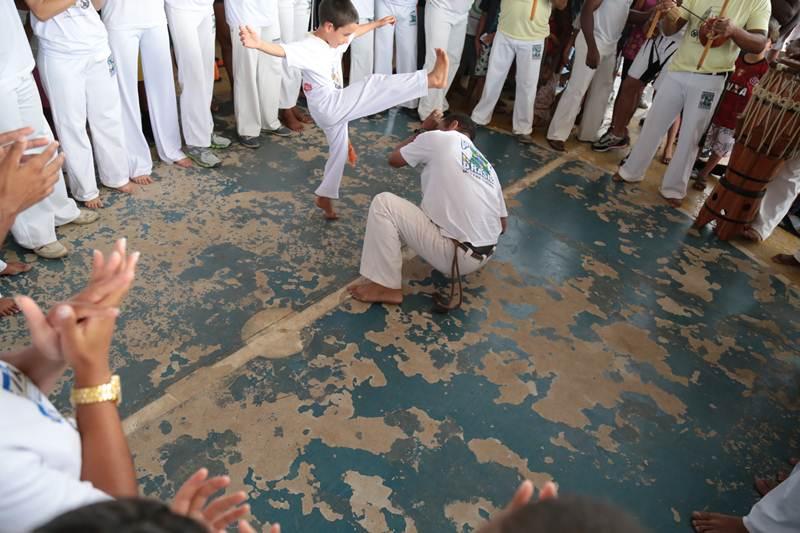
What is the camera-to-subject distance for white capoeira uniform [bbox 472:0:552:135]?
16.9 ft

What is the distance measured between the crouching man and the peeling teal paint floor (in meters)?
0.21

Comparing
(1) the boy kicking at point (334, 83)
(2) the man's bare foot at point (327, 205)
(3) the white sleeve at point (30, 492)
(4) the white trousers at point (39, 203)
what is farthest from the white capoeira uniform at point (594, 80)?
(3) the white sleeve at point (30, 492)

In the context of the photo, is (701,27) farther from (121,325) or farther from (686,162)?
(121,325)

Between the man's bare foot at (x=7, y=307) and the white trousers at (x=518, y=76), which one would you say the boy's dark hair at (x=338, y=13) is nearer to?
the white trousers at (x=518, y=76)

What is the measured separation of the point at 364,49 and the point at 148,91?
2121mm

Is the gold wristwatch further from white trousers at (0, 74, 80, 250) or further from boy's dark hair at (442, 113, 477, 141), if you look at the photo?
boy's dark hair at (442, 113, 477, 141)

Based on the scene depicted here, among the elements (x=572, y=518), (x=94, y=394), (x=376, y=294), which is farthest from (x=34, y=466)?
(x=376, y=294)

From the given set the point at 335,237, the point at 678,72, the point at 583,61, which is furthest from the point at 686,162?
the point at 335,237

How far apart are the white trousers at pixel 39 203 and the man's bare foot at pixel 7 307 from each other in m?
0.45

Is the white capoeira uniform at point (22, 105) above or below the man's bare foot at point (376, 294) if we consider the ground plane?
above

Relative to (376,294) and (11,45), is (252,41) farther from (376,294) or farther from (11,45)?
(376,294)

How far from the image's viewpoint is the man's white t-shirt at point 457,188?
3117mm

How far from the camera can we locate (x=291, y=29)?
190 inches

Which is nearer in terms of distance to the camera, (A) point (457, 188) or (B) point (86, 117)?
(A) point (457, 188)
